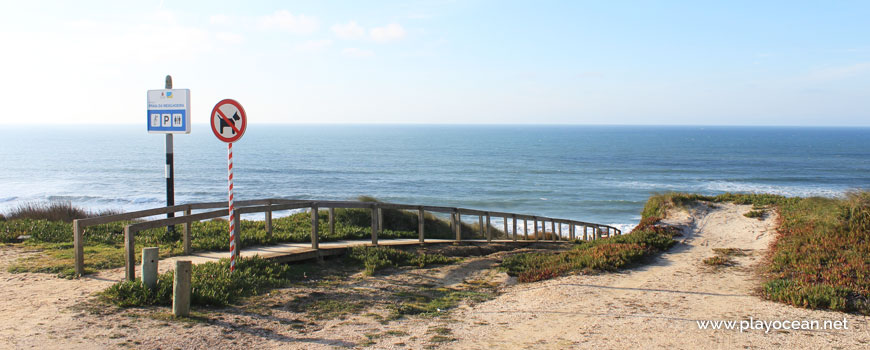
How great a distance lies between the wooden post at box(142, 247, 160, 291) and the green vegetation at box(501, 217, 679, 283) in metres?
5.96

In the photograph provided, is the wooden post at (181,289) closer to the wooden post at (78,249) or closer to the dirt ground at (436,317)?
the dirt ground at (436,317)

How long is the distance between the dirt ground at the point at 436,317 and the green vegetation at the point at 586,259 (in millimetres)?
459

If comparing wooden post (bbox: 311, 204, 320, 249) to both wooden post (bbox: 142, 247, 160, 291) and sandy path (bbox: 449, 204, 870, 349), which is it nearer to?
wooden post (bbox: 142, 247, 160, 291)

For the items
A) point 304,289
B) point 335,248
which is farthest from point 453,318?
point 335,248

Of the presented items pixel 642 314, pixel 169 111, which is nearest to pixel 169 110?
pixel 169 111

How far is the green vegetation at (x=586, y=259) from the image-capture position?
10.5 metres

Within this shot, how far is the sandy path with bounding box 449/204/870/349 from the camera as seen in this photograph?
634 cm

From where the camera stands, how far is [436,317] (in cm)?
730

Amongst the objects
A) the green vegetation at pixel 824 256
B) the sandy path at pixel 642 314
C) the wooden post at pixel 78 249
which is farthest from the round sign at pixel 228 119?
the green vegetation at pixel 824 256

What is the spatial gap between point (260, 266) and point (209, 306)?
6.22 feet

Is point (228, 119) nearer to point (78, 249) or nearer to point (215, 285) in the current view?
point (215, 285)

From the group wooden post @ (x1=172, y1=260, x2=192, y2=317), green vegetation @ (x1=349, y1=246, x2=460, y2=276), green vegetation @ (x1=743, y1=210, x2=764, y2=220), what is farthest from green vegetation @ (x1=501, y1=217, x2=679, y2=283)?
green vegetation @ (x1=743, y1=210, x2=764, y2=220)

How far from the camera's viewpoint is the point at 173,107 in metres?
11.4

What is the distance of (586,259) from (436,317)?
4929 millimetres
